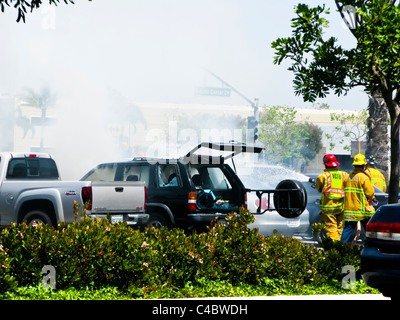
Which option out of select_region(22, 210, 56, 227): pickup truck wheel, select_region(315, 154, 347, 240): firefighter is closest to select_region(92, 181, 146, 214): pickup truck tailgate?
select_region(22, 210, 56, 227): pickup truck wheel

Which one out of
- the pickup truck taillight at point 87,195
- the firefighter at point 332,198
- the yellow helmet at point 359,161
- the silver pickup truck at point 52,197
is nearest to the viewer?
the yellow helmet at point 359,161

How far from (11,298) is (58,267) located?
2.25ft

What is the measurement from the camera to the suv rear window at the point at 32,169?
48.0 ft

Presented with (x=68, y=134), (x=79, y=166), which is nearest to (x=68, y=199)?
(x=79, y=166)

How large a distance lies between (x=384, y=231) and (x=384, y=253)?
0.23 meters

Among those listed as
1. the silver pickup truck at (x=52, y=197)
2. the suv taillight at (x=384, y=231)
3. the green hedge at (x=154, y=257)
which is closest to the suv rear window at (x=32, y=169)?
the silver pickup truck at (x=52, y=197)

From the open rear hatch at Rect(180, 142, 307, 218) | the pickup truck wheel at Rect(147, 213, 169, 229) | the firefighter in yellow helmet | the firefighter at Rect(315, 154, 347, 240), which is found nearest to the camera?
the firefighter in yellow helmet

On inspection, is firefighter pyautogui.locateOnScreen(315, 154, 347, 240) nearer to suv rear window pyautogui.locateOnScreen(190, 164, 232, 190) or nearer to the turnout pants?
the turnout pants

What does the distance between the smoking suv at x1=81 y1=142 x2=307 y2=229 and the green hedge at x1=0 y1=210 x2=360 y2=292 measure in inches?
153

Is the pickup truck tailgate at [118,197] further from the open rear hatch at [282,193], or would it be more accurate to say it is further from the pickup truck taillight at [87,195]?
the open rear hatch at [282,193]

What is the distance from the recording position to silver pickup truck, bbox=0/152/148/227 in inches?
510

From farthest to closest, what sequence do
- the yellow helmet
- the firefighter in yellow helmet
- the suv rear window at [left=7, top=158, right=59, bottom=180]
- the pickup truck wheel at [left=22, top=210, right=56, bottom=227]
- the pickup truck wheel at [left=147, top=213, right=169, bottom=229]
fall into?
the suv rear window at [left=7, top=158, right=59, bottom=180], the pickup truck wheel at [left=147, top=213, right=169, bottom=229], the pickup truck wheel at [left=22, top=210, right=56, bottom=227], the yellow helmet, the firefighter in yellow helmet

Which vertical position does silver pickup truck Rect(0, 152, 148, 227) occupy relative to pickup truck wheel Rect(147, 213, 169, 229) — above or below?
above
